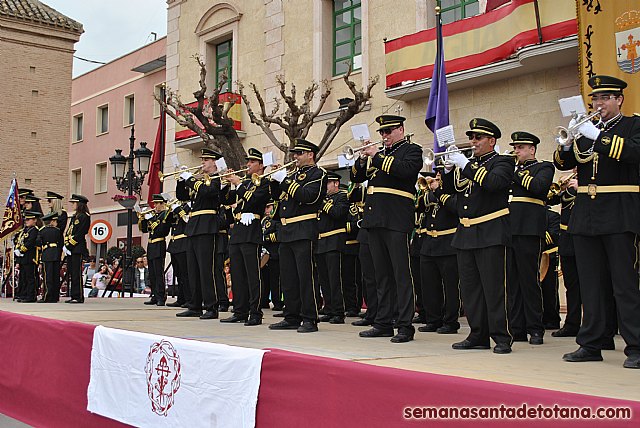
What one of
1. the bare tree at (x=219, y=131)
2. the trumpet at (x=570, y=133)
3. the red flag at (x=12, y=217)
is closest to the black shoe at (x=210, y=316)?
the trumpet at (x=570, y=133)

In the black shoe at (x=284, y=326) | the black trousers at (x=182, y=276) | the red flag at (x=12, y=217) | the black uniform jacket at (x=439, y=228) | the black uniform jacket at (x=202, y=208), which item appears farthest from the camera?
the red flag at (x=12, y=217)

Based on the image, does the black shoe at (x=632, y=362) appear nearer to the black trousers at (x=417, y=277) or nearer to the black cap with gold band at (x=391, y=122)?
the black cap with gold band at (x=391, y=122)

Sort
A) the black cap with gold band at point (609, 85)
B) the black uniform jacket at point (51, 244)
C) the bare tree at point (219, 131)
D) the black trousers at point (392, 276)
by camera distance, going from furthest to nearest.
Result: the bare tree at point (219, 131)
the black uniform jacket at point (51, 244)
the black trousers at point (392, 276)
the black cap with gold band at point (609, 85)

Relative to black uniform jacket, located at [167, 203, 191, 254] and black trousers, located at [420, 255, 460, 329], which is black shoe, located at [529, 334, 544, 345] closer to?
black trousers, located at [420, 255, 460, 329]

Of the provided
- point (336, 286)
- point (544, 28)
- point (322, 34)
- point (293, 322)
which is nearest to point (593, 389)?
point (293, 322)

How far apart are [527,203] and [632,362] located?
7.72 feet

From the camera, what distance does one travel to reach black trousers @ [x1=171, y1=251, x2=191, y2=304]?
11.3 metres

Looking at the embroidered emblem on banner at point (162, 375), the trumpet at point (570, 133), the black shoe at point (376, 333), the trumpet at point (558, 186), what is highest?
the trumpet at point (570, 133)

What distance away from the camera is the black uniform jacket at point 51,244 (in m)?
12.0

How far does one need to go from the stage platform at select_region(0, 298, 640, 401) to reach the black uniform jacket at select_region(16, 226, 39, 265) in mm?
4111

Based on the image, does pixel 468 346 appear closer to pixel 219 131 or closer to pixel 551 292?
pixel 551 292

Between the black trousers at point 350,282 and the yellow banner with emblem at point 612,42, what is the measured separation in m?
3.65

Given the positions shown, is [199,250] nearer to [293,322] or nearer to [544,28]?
[293,322]

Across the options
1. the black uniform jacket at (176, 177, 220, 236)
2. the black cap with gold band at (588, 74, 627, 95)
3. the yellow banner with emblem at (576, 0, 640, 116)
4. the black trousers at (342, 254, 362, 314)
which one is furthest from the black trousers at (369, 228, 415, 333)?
the yellow banner with emblem at (576, 0, 640, 116)
